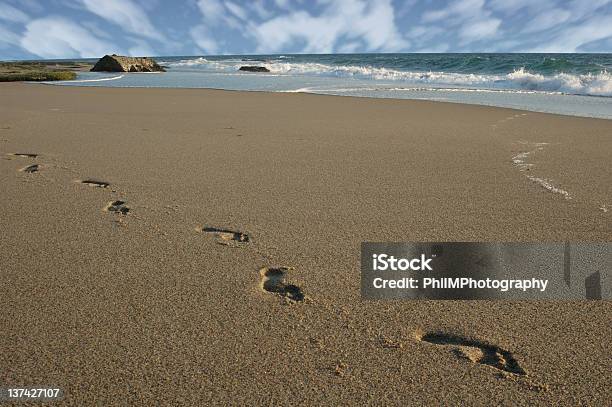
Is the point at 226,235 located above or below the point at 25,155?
below

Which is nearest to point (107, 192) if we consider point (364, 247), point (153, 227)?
point (153, 227)

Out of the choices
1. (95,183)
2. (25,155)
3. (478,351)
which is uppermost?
(25,155)

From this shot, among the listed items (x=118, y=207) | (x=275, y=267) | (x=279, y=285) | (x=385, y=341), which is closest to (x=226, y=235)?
(x=275, y=267)

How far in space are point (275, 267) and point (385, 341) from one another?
660mm

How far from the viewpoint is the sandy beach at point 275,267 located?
131 cm

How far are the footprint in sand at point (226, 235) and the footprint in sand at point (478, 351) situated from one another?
3.46 feet

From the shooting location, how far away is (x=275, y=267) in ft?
6.42

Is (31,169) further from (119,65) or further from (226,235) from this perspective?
(119,65)

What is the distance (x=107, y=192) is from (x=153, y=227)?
764mm

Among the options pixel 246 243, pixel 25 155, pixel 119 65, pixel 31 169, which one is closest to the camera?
pixel 246 243

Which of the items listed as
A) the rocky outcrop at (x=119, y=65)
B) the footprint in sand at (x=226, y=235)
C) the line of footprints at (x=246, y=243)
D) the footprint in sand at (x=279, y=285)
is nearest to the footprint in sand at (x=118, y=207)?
the line of footprints at (x=246, y=243)

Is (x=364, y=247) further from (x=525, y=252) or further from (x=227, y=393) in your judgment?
(x=227, y=393)

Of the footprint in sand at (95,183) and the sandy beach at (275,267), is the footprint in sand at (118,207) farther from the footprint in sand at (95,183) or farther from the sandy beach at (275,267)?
the footprint in sand at (95,183)

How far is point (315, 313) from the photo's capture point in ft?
5.33
